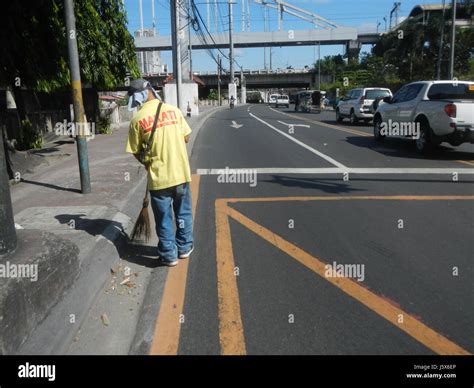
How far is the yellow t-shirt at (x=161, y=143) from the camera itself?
184 inches

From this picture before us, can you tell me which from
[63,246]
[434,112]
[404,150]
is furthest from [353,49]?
[63,246]

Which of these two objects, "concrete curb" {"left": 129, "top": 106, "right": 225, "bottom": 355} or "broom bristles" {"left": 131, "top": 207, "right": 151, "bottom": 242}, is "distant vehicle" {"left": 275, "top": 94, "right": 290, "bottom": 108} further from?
"concrete curb" {"left": 129, "top": 106, "right": 225, "bottom": 355}

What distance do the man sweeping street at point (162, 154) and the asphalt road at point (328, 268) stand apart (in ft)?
1.61

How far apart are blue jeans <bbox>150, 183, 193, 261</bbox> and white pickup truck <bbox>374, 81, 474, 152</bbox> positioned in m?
8.53

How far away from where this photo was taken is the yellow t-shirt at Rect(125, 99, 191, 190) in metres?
4.68

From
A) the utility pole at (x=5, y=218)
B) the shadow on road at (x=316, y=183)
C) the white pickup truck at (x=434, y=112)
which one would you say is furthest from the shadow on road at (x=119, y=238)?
the white pickup truck at (x=434, y=112)

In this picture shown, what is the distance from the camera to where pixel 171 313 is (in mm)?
3941

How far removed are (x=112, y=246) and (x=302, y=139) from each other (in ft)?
39.2

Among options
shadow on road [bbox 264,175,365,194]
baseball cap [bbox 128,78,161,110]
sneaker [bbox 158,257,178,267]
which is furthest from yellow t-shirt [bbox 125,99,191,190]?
shadow on road [bbox 264,175,365,194]

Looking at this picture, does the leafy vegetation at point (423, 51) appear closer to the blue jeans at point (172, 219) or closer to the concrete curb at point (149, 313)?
the blue jeans at point (172, 219)

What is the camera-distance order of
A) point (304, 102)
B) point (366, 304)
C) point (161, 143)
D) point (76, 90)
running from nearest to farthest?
point (366, 304), point (161, 143), point (76, 90), point (304, 102)

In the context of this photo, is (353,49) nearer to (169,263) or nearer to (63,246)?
A: (169,263)

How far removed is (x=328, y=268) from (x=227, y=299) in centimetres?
118
